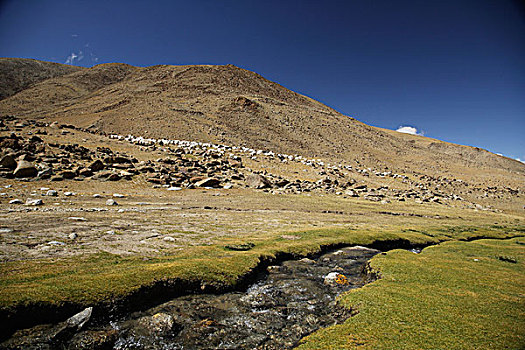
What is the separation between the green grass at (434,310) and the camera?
5.91 meters

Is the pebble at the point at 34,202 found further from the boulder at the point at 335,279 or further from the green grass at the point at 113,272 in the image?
A: the boulder at the point at 335,279

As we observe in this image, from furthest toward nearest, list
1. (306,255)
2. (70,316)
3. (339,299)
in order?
(306,255), (339,299), (70,316)

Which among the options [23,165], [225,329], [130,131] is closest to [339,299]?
[225,329]

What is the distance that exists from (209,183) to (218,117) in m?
58.9

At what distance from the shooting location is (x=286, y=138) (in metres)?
90.0

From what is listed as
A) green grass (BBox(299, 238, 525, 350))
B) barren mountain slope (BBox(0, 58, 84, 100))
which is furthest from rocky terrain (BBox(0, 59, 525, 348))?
barren mountain slope (BBox(0, 58, 84, 100))

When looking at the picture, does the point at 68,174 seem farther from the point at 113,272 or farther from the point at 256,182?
the point at 113,272

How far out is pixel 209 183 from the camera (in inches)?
1518

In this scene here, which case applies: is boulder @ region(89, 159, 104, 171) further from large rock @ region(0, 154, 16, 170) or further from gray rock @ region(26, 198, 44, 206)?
gray rock @ region(26, 198, 44, 206)

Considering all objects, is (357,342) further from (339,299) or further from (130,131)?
(130,131)

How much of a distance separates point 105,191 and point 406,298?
3147 cm

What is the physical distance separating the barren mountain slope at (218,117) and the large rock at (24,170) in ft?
143

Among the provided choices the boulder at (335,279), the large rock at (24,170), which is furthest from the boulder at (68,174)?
the boulder at (335,279)

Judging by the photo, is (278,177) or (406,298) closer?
(406,298)
